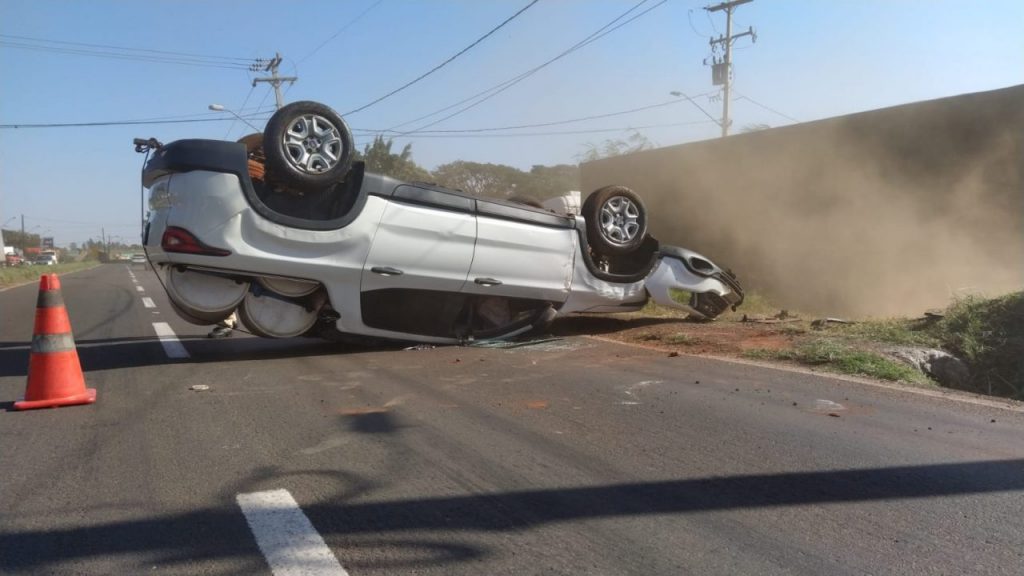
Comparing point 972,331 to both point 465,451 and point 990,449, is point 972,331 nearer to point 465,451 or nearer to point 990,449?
point 990,449

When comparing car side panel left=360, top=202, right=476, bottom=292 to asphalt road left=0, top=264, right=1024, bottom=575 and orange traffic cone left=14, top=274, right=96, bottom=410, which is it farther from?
orange traffic cone left=14, top=274, right=96, bottom=410

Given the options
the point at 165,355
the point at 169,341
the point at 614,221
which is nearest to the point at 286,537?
the point at 165,355

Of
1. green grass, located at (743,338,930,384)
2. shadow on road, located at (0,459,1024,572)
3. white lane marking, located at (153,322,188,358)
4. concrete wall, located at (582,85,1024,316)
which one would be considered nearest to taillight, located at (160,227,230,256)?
white lane marking, located at (153,322,188,358)

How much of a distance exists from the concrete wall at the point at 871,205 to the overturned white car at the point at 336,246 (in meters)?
7.23

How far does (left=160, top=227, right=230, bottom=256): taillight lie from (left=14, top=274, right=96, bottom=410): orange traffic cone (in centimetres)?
127

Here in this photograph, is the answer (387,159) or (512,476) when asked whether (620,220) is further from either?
(387,159)

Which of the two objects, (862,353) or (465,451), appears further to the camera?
(862,353)

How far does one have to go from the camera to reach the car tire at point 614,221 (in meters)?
10.3

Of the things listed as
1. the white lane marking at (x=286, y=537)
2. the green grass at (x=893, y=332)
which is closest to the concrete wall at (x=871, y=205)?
the green grass at (x=893, y=332)

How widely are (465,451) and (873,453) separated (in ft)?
8.36

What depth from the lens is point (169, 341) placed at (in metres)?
10.6

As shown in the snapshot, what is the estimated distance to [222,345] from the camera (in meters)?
10.1

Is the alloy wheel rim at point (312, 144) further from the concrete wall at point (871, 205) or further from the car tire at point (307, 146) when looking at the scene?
the concrete wall at point (871, 205)

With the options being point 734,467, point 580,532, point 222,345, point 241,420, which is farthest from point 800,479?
point 222,345
